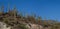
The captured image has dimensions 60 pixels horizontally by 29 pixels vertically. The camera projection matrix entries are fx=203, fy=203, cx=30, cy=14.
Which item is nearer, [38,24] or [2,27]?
[2,27]

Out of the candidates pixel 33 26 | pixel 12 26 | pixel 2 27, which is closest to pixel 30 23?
pixel 33 26

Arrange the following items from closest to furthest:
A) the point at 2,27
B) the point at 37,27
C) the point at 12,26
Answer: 1. the point at 2,27
2. the point at 12,26
3. the point at 37,27

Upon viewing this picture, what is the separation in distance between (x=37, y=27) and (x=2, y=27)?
5.29m

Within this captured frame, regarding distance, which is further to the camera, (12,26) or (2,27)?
(12,26)

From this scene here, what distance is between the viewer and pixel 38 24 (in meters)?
28.0

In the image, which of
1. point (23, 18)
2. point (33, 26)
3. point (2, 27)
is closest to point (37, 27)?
point (33, 26)

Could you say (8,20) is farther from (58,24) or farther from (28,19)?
(58,24)

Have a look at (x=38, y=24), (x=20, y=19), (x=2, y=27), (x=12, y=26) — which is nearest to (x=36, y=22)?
(x=38, y=24)

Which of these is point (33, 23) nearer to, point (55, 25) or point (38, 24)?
point (38, 24)

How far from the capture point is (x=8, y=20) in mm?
25828

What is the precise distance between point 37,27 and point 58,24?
3150 mm

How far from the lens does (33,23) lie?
1096 inches

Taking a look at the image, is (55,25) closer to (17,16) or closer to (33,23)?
(33,23)

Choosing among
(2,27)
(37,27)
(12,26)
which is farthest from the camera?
(37,27)
